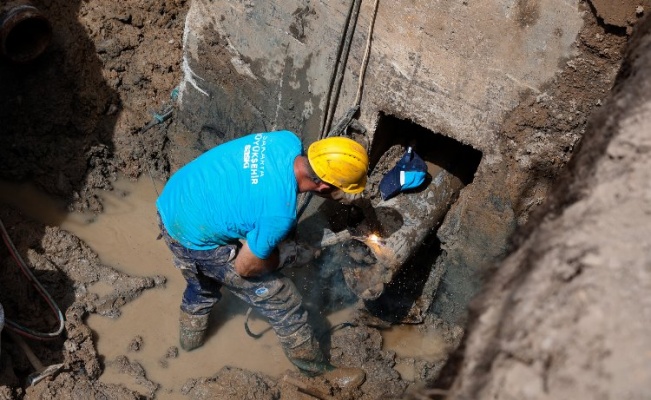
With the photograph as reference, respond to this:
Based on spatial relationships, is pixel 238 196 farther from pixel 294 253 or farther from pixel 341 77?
pixel 341 77

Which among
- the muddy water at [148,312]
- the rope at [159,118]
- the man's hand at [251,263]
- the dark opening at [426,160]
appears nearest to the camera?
the man's hand at [251,263]

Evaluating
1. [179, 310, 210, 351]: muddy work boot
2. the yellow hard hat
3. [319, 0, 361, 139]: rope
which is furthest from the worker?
[319, 0, 361, 139]: rope

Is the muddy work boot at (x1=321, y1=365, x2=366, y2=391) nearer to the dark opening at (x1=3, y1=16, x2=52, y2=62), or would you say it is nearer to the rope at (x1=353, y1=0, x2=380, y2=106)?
the rope at (x1=353, y1=0, x2=380, y2=106)

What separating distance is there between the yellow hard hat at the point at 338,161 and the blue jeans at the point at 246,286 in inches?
35.6

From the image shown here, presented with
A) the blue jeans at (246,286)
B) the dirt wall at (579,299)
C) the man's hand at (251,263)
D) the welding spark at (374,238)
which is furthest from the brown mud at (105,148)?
the dirt wall at (579,299)

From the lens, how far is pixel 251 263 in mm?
4602

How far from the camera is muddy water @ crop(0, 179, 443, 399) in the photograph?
5.55 meters

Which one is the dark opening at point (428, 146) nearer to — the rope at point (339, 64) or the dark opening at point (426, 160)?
the dark opening at point (426, 160)

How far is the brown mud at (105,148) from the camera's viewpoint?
15.5 ft

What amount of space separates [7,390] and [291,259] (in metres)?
2.03

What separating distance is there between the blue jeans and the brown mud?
1.74 feet

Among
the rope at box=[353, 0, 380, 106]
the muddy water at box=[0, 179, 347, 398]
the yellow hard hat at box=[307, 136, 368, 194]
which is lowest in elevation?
the muddy water at box=[0, 179, 347, 398]

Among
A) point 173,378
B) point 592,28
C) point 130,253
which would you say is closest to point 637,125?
point 592,28

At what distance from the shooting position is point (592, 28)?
14.0ft
